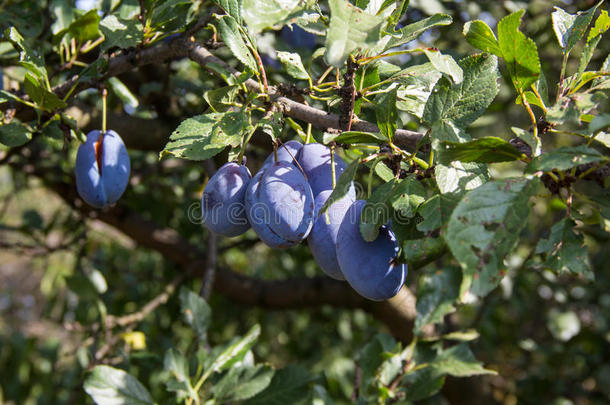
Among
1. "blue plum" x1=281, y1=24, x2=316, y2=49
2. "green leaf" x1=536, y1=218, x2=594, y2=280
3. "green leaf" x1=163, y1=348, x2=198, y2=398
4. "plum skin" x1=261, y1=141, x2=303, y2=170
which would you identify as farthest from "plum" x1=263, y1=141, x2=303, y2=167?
"blue plum" x1=281, y1=24, x2=316, y2=49

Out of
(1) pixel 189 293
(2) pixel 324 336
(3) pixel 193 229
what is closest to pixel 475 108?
(1) pixel 189 293

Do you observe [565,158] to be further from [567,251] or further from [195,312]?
[195,312]

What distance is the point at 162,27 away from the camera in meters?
0.88

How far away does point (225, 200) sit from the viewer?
0.68 m

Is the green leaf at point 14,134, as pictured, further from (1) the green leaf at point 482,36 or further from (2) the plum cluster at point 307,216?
(1) the green leaf at point 482,36

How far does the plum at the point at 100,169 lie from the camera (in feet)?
2.81

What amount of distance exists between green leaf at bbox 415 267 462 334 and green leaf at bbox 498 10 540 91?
1.52ft

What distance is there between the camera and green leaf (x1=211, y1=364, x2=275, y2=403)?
2.96 ft

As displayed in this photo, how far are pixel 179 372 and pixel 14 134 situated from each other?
1.63 feet

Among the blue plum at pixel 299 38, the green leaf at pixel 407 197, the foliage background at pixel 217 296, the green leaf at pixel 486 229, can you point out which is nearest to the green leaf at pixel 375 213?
the green leaf at pixel 407 197

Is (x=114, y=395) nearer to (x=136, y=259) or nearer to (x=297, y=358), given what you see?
(x=297, y=358)

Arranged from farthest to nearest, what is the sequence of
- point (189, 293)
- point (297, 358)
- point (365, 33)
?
point (297, 358)
point (189, 293)
point (365, 33)

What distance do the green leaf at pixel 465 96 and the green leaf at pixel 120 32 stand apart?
20.0 inches

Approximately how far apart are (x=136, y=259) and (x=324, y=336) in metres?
1.03
